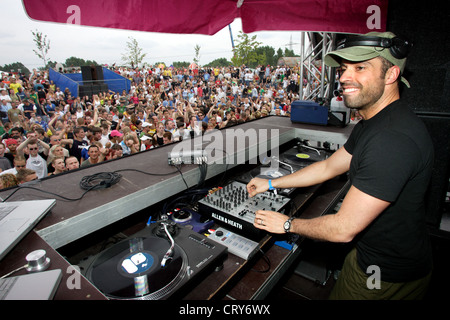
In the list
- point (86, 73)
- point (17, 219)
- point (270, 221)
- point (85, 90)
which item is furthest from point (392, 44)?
point (86, 73)

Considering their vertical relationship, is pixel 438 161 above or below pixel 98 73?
below

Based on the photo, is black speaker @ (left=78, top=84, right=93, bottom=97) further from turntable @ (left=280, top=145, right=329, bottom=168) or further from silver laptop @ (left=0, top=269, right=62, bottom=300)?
silver laptop @ (left=0, top=269, right=62, bottom=300)

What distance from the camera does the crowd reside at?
15.7 ft

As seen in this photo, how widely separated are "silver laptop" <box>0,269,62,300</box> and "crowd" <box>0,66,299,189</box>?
6.56 ft

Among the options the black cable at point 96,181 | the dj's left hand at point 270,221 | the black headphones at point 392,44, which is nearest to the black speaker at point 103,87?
the black cable at point 96,181

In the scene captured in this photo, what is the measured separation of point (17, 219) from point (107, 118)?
310 inches

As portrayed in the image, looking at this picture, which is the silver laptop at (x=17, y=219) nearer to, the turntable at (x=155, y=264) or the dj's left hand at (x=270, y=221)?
the turntable at (x=155, y=264)

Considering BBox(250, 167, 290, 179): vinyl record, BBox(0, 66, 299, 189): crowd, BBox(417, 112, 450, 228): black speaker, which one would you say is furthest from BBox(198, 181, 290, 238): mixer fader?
BBox(417, 112, 450, 228): black speaker

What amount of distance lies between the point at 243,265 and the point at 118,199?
707 millimetres

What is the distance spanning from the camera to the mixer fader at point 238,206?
1.43 metres

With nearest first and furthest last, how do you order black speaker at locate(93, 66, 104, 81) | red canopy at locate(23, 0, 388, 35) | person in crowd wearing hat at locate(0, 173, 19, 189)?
1. red canopy at locate(23, 0, 388, 35)
2. person in crowd wearing hat at locate(0, 173, 19, 189)
3. black speaker at locate(93, 66, 104, 81)

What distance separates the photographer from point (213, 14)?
6.82 feet

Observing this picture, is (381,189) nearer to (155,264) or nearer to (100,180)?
(155,264)
